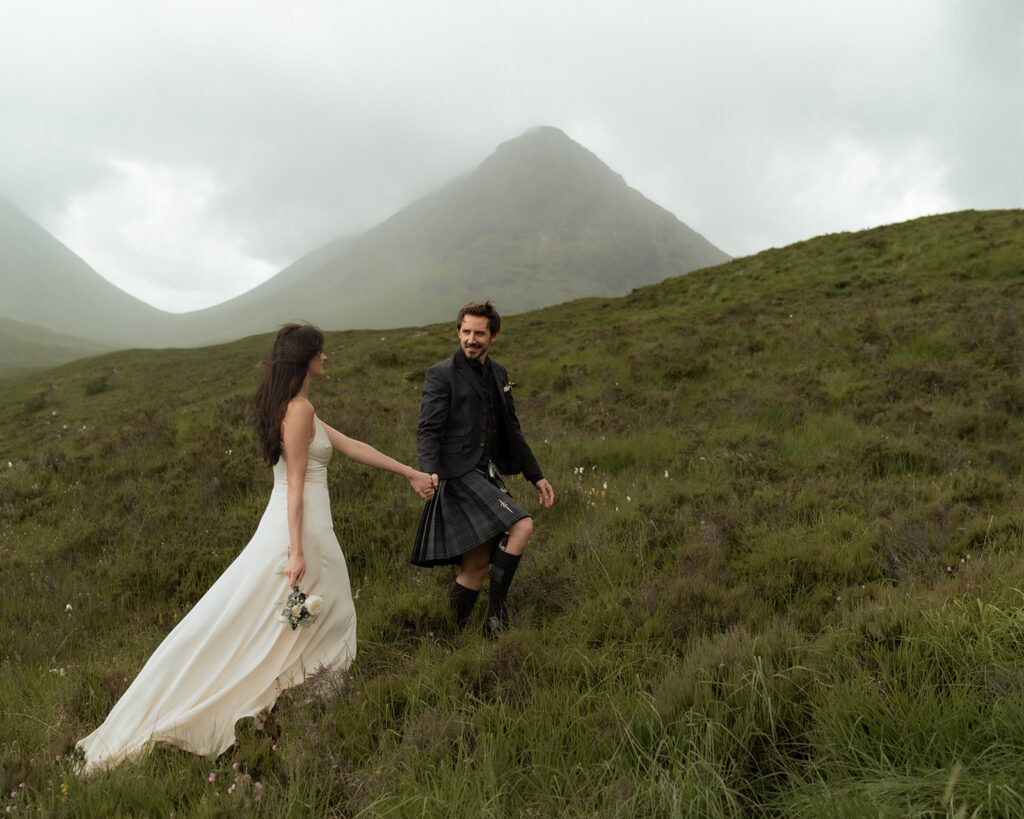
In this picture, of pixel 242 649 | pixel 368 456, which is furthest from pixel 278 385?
pixel 242 649

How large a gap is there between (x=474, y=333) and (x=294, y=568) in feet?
6.80

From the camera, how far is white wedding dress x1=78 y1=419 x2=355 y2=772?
3223 mm

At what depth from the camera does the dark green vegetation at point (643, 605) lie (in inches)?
91.2

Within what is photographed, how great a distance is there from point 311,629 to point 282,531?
0.68 metres

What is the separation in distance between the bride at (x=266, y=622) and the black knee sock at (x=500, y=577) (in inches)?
28.4

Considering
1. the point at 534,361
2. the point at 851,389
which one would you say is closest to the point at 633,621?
the point at 851,389

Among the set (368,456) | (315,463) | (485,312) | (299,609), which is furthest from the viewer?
(485,312)

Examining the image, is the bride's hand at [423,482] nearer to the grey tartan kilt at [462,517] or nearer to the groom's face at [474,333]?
the grey tartan kilt at [462,517]

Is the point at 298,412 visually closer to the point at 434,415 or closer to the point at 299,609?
the point at 434,415

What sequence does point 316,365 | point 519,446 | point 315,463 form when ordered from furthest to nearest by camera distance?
1. point 519,446
2. point 316,365
3. point 315,463

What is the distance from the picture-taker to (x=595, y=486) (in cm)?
709

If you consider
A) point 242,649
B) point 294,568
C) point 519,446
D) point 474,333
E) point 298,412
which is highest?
point 474,333

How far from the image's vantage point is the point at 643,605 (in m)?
4.10

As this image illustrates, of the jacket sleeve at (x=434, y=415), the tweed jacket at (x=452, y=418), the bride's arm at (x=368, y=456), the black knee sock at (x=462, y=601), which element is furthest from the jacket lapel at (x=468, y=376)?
the black knee sock at (x=462, y=601)
